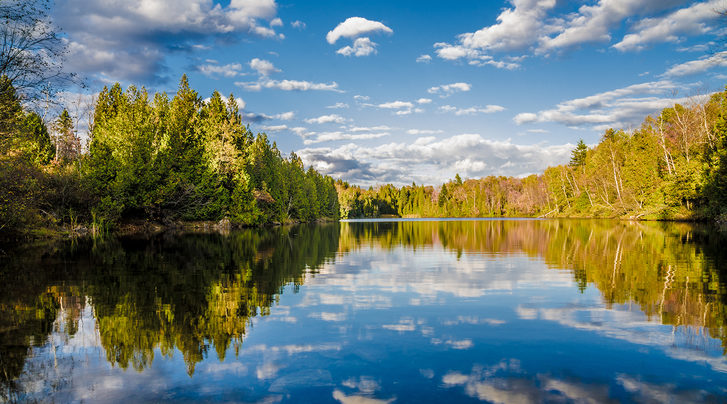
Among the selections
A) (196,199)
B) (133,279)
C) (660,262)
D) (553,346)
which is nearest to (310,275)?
(133,279)

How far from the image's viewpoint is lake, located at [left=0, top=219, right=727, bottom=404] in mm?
5832

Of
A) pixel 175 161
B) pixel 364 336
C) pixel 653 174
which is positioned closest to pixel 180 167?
pixel 175 161

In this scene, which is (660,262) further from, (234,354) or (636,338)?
(234,354)

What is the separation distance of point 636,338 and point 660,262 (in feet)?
41.7

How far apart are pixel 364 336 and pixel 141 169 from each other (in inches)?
1685

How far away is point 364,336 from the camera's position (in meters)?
8.33

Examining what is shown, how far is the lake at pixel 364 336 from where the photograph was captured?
5832mm

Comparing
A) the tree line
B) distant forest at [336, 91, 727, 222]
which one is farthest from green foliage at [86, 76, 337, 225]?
distant forest at [336, 91, 727, 222]

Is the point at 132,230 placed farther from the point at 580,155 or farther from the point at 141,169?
the point at 580,155

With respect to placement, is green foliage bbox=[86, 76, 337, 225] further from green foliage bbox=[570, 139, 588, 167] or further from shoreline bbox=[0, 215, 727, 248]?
green foliage bbox=[570, 139, 588, 167]

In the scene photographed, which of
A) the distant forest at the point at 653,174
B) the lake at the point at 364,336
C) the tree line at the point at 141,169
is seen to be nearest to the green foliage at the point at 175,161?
the tree line at the point at 141,169

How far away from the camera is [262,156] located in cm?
7581

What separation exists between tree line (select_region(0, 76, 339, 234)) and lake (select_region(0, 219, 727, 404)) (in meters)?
14.3

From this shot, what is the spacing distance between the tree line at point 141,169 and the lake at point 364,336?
14.3m
